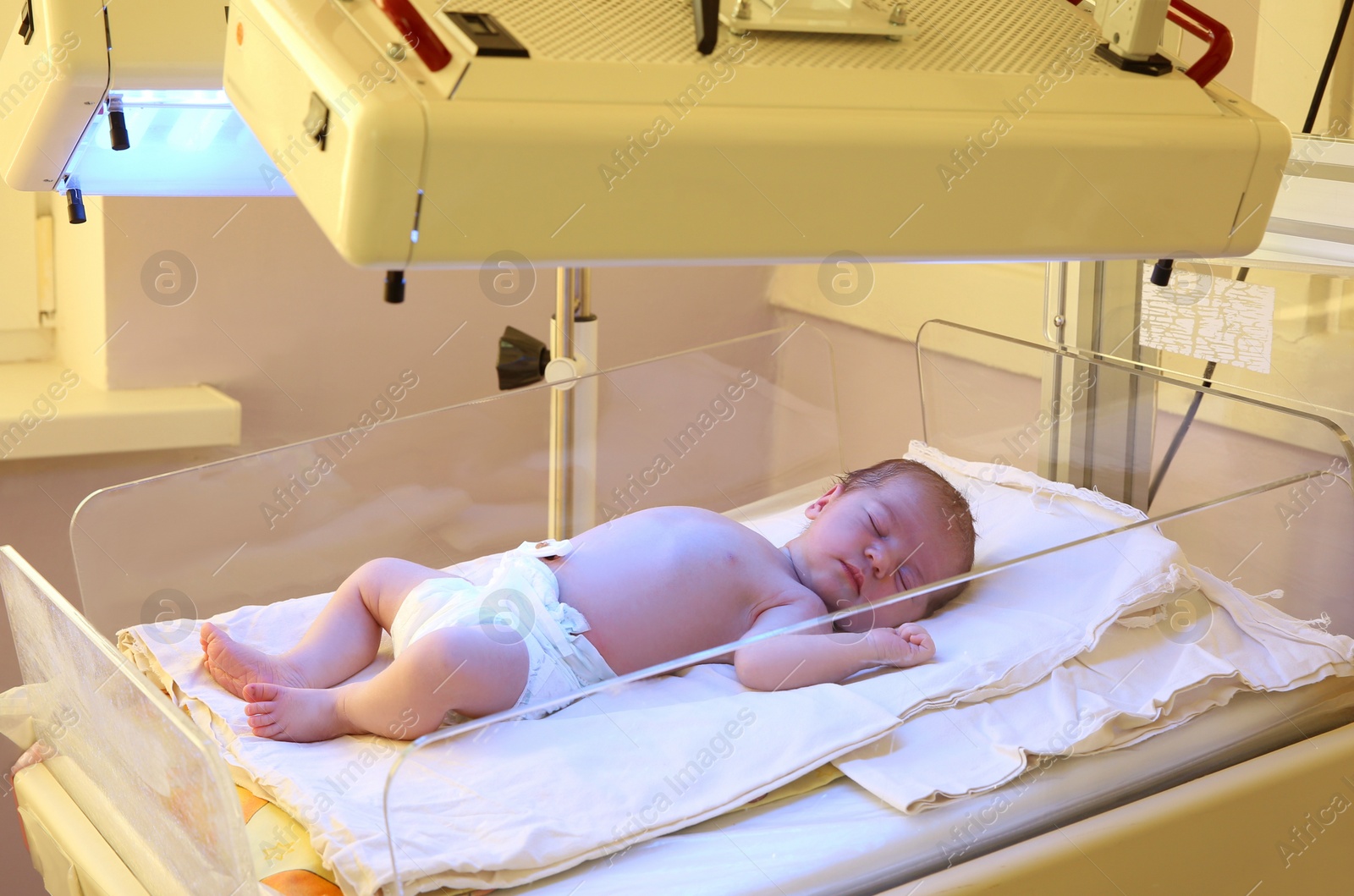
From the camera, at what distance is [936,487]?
131 cm

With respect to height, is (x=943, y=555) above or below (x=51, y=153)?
below

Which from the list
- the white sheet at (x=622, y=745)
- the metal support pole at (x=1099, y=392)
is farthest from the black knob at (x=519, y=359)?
the metal support pole at (x=1099, y=392)

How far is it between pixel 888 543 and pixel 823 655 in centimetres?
35

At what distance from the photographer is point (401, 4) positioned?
1.91 ft

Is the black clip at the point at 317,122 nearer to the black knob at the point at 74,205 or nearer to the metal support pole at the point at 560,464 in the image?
the black knob at the point at 74,205

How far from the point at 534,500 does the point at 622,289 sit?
0.83 metres

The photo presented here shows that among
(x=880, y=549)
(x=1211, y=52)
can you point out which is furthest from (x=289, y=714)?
(x=1211, y=52)

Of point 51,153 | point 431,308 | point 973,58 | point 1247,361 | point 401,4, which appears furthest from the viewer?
point 431,308

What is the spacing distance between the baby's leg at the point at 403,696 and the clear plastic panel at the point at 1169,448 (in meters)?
0.58

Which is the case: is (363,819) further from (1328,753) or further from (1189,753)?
(1328,753)

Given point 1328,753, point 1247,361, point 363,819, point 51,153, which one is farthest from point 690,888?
point 1247,361

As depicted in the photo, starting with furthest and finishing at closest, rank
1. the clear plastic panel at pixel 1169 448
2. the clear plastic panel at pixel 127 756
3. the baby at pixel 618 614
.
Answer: the clear plastic panel at pixel 1169 448
the baby at pixel 618 614
the clear plastic panel at pixel 127 756

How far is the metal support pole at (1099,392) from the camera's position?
129cm

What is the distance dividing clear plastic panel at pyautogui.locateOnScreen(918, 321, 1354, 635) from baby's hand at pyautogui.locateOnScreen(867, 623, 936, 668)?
22cm
